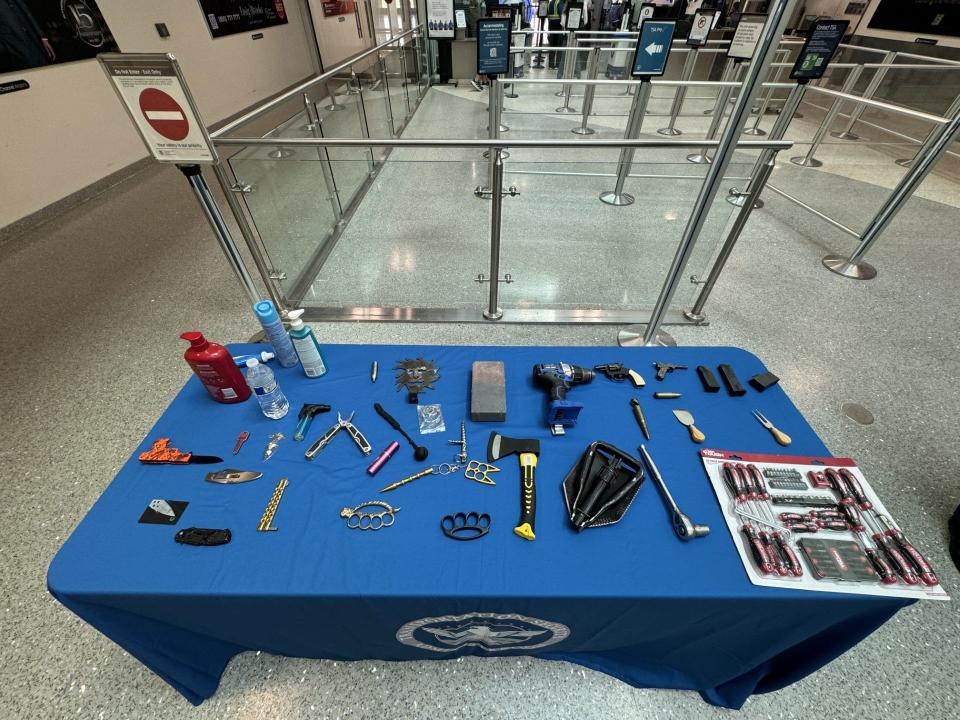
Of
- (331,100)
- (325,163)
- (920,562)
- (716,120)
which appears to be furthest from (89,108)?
(716,120)

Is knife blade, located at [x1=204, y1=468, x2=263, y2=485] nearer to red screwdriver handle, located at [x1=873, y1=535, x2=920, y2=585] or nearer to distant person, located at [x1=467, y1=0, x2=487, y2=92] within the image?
red screwdriver handle, located at [x1=873, y1=535, x2=920, y2=585]

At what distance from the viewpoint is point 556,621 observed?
88 cm

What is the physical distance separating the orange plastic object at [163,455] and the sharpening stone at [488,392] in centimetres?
75

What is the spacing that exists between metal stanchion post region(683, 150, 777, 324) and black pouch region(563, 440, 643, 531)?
5.24 feet

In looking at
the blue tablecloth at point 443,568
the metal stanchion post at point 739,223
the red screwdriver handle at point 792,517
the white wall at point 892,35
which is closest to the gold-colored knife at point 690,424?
the blue tablecloth at point 443,568

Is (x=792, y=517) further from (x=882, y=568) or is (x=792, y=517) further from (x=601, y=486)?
(x=601, y=486)

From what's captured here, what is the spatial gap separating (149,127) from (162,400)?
126 cm

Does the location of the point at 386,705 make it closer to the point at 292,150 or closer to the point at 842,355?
the point at 292,150

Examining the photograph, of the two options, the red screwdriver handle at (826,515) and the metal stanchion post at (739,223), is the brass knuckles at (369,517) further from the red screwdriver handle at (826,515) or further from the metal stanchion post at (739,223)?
the metal stanchion post at (739,223)

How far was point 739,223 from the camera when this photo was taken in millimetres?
1978

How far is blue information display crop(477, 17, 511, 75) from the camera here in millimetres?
3316

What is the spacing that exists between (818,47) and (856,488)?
345cm

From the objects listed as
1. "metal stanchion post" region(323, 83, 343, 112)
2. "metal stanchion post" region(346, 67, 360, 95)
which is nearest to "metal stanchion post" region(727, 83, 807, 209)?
"metal stanchion post" region(323, 83, 343, 112)

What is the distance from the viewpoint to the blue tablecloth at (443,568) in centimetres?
80
